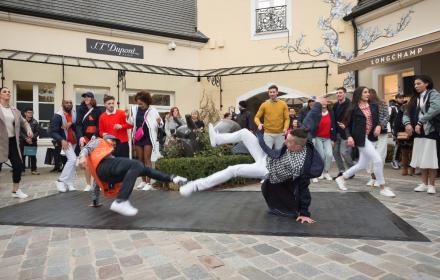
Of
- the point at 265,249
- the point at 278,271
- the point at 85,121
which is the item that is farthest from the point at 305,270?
the point at 85,121

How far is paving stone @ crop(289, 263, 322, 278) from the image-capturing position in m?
2.90

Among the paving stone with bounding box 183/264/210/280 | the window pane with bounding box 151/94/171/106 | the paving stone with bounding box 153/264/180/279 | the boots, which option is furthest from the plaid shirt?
the window pane with bounding box 151/94/171/106

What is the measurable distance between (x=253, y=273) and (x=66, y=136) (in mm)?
5325

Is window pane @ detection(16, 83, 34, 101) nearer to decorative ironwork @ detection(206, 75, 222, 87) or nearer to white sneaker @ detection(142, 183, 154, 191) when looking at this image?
decorative ironwork @ detection(206, 75, 222, 87)

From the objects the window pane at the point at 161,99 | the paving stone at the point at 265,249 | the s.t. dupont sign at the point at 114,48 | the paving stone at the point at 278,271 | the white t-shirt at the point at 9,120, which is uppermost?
the s.t. dupont sign at the point at 114,48

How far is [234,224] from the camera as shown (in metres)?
4.30

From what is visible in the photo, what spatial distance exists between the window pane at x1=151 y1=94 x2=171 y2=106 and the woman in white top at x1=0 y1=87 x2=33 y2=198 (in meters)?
8.05

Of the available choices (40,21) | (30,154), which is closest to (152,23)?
(40,21)

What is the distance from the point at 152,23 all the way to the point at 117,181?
1096cm

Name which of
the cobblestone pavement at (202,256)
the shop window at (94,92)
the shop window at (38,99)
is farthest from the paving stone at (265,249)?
the shop window at (38,99)

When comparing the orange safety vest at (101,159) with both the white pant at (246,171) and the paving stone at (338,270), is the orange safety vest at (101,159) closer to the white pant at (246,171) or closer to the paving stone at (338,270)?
the white pant at (246,171)

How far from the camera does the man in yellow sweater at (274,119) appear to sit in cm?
724

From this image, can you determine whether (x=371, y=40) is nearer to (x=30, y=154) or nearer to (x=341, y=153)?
(x=341, y=153)

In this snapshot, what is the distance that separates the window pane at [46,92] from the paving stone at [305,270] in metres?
11.5
